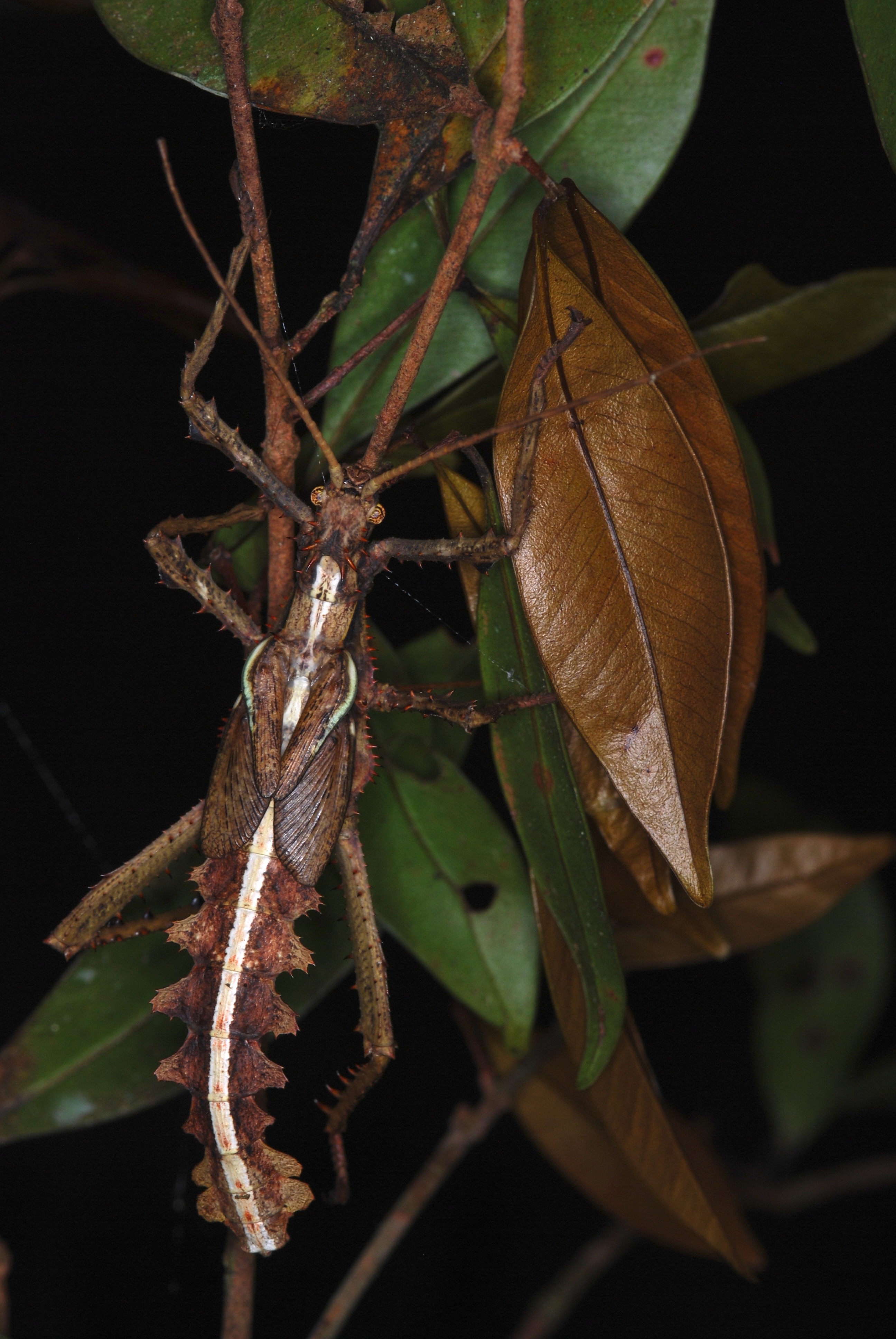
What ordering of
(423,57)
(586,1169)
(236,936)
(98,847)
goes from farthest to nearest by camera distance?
(98,847) < (586,1169) < (236,936) < (423,57)

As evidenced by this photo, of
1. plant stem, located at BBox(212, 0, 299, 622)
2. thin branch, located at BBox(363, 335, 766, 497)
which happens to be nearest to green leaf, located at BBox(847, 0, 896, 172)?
thin branch, located at BBox(363, 335, 766, 497)

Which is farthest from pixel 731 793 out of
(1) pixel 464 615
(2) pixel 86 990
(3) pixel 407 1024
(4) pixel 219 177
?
(4) pixel 219 177

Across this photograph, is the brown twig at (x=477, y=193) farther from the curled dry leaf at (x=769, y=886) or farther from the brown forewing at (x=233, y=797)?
the curled dry leaf at (x=769, y=886)

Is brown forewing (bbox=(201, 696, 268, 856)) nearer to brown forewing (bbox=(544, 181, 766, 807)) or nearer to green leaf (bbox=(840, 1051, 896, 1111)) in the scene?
brown forewing (bbox=(544, 181, 766, 807))

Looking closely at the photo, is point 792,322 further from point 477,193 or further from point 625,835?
point 625,835

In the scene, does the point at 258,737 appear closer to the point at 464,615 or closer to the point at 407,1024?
the point at 464,615

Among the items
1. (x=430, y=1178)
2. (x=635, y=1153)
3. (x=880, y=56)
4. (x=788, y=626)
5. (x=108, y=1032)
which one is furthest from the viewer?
(x=430, y=1178)

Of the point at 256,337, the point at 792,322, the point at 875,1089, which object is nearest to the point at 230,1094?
the point at 256,337
